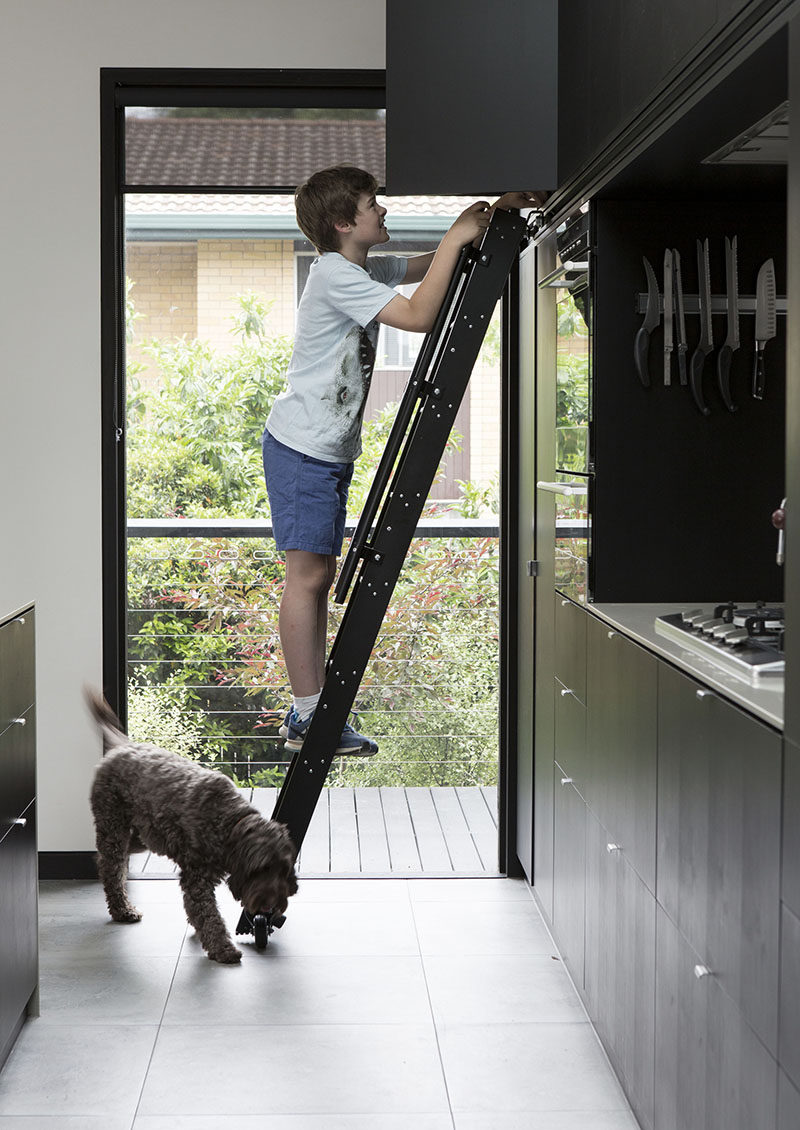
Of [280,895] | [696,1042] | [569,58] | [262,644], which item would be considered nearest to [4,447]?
[262,644]

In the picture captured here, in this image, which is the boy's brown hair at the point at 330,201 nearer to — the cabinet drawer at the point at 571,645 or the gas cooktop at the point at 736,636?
the cabinet drawer at the point at 571,645

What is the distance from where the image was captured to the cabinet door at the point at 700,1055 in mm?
1782

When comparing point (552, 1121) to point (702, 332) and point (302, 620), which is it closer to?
point (302, 620)

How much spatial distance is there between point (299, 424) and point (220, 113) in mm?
1289

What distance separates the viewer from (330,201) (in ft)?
11.3

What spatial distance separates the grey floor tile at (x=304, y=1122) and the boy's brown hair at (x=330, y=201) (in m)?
2.23

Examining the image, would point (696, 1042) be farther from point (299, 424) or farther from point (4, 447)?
point (4, 447)

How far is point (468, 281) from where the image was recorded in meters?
3.16

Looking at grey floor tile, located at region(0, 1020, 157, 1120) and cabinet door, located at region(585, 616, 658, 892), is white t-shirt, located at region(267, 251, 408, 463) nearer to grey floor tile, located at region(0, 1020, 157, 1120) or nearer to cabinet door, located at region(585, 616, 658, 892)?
cabinet door, located at region(585, 616, 658, 892)

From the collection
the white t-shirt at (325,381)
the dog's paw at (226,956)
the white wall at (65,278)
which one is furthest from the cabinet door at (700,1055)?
the white wall at (65,278)

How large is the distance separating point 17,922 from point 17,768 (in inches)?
13.8

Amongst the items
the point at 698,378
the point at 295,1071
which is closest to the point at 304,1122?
the point at 295,1071

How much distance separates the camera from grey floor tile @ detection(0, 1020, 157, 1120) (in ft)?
8.84

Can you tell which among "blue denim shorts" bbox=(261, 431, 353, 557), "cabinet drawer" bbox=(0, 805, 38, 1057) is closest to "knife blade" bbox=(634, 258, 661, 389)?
"blue denim shorts" bbox=(261, 431, 353, 557)
